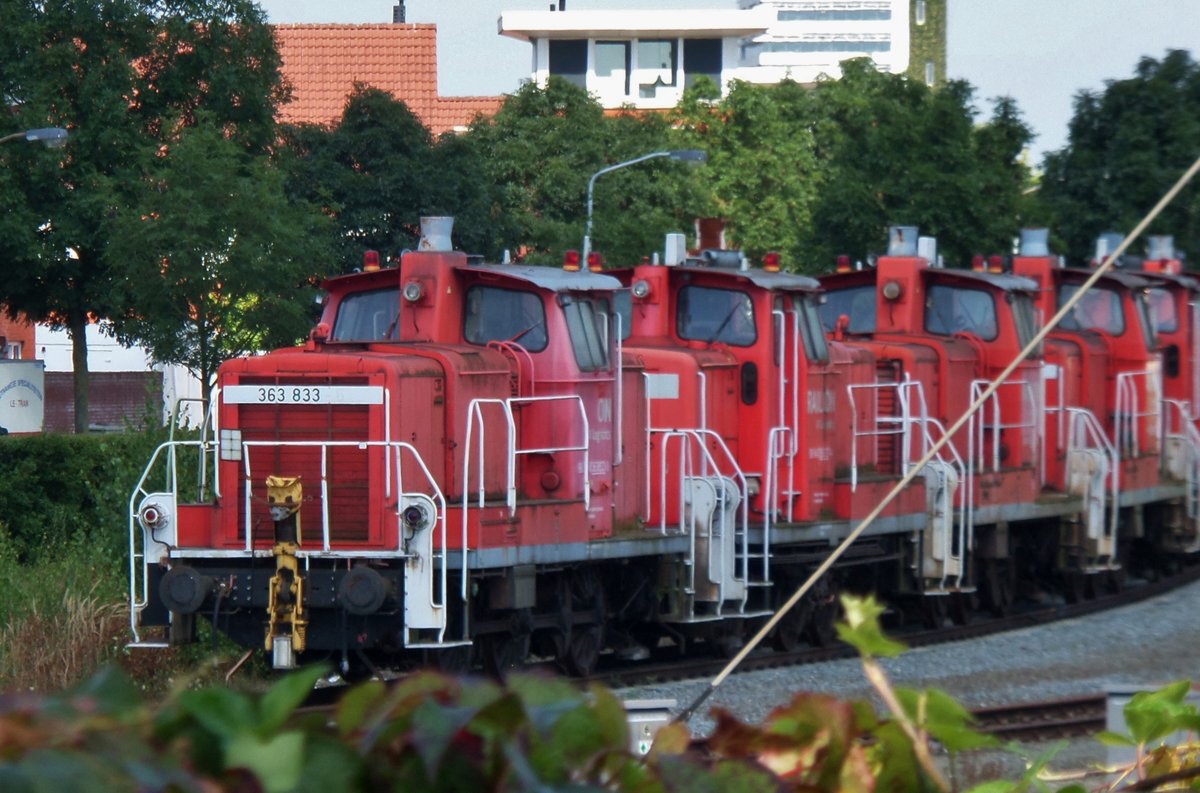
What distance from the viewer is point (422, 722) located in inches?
71.6

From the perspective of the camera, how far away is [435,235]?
12.8 meters

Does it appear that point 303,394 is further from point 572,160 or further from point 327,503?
point 572,160

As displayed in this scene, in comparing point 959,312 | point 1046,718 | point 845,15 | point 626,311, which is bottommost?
point 1046,718

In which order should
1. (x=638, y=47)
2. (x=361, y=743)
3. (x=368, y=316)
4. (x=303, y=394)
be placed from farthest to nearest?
(x=638, y=47)
(x=368, y=316)
(x=303, y=394)
(x=361, y=743)

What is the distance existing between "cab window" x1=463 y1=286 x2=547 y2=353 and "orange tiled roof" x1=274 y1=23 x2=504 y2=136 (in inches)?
1933

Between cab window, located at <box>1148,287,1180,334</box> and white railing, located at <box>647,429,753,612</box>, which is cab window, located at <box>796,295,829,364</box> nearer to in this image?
white railing, located at <box>647,429,753,612</box>

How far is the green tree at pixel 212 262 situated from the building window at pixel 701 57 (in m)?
53.4

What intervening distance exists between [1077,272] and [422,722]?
1889 cm

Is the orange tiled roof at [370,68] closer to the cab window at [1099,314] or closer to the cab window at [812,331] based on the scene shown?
the cab window at [1099,314]

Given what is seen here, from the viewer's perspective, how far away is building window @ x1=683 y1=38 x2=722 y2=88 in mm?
75625

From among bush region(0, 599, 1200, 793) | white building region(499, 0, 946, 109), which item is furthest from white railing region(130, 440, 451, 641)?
white building region(499, 0, 946, 109)

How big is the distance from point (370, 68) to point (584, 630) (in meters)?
50.9

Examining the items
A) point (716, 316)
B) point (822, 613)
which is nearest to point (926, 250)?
point (716, 316)

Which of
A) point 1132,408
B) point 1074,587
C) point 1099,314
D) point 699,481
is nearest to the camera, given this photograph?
point 699,481
